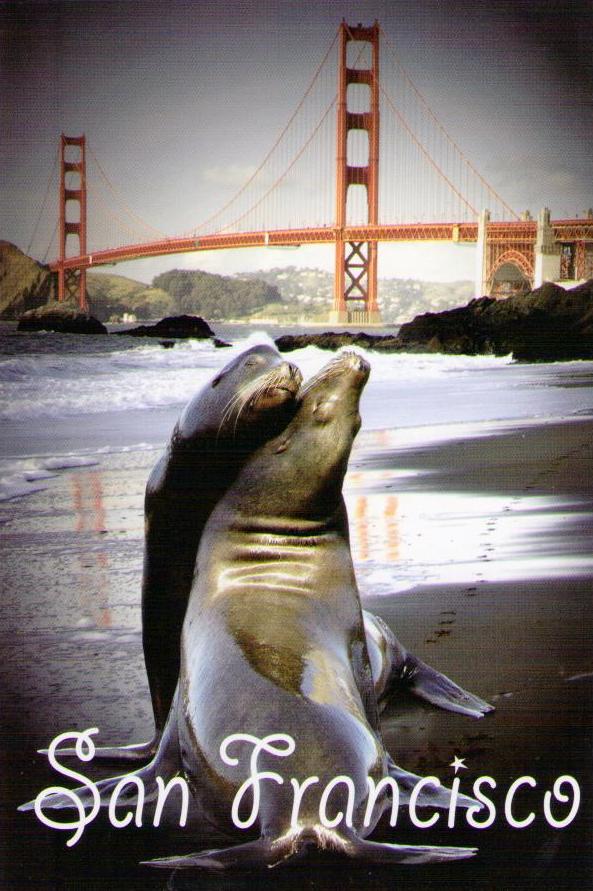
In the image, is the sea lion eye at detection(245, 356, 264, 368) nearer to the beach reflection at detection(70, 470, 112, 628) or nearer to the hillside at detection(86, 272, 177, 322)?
the beach reflection at detection(70, 470, 112, 628)

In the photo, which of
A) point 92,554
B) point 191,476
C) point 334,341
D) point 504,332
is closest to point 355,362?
point 191,476

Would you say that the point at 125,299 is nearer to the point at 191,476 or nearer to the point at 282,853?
the point at 191,476

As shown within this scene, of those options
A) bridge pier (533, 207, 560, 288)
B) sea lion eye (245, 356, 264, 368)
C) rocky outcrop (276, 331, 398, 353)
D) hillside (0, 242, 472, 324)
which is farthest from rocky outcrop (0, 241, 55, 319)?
sea lion eye (245, 356, 264, 368)

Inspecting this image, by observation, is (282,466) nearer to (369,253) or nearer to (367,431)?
(367,431)

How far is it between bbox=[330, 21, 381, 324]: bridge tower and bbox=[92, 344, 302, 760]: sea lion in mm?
3540

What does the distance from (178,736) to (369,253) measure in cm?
573

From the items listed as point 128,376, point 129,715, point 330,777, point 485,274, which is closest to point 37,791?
point 129,715

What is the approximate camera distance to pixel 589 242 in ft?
18.7

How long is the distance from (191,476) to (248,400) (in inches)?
6.6

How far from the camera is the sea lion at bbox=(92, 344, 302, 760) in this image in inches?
63.0

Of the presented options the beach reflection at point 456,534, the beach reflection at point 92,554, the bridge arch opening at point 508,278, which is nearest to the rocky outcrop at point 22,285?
the beach reflection at point 92,554

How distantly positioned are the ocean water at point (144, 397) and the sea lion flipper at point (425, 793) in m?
3.16

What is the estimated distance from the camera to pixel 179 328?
5.86 metres

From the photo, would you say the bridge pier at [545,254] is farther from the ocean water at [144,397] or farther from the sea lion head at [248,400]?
the sea lion head at [248,400]
